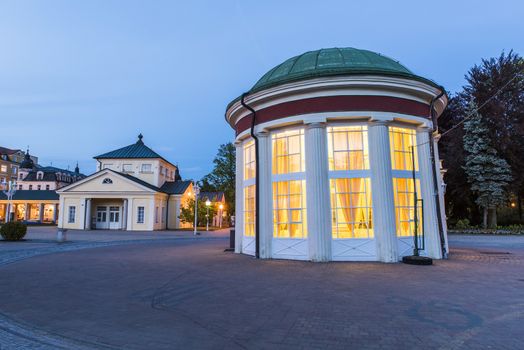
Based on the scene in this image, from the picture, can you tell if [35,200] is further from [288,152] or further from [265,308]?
[265,308]

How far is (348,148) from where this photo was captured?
11453 mm

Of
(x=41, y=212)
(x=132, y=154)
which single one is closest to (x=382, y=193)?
(x=132, y=154)

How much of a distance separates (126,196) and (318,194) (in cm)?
3095

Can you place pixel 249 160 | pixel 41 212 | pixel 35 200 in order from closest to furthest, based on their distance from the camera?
pixel 249 160
pixel 35 200
pixel 41 212

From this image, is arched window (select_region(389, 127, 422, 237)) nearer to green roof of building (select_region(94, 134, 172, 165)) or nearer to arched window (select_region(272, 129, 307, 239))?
arched window (select_region(272, 129, 307, 239))

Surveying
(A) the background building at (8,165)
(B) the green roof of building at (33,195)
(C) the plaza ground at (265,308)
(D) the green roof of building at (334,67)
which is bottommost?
(C) the plaza ground at (265,308)

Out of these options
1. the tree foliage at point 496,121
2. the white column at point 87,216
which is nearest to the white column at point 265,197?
the tree foliage at point 496,121

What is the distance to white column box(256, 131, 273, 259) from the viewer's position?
39.2 ft

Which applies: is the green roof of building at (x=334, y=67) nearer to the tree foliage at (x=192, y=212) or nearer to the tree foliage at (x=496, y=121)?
the tree foliage at (x=496, y=121)

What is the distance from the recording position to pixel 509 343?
403cm

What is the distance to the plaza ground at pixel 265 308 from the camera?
165 inches

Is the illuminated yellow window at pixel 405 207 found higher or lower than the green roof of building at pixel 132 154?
lower

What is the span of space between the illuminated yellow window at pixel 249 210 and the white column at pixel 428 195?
248 inches

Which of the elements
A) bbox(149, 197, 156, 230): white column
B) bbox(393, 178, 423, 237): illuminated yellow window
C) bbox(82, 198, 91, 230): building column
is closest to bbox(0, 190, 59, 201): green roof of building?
bbox(82, 198, 91, 230): building column
